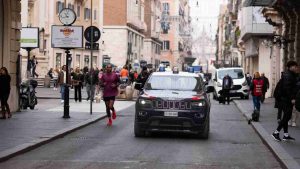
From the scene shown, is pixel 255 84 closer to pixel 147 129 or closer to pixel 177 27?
pixel 147 129

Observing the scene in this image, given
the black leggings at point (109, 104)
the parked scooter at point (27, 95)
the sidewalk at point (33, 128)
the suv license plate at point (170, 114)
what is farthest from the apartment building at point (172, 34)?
the suv license plate at point (170, 114)

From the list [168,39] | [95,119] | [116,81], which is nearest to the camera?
[116,81]

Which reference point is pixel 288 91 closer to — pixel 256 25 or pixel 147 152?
pixel 147 152

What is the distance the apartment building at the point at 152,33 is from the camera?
101 m

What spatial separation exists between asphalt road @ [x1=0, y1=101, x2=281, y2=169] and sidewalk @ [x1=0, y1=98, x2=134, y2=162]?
22 centimetres

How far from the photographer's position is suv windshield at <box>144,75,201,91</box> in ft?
58.5

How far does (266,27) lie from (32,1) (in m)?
22.3

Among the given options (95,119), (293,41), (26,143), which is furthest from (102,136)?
(293,41)

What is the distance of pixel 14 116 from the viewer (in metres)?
22.7

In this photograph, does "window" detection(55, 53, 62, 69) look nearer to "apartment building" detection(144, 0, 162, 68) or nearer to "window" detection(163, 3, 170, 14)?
"apartment building" detection(144, 0, 162, 68)

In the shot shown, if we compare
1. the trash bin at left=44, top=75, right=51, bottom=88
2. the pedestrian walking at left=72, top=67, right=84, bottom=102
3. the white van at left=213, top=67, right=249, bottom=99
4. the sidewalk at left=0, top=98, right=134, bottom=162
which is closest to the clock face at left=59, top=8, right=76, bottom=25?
the sidewalk at left=0, top=98, right=134, bottom=162

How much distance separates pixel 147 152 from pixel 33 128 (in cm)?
524

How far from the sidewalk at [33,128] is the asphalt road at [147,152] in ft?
0.71

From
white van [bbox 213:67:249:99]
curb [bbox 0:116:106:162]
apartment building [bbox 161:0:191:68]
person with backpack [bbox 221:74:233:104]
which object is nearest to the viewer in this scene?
curb [bbox 0:116:106:162]
